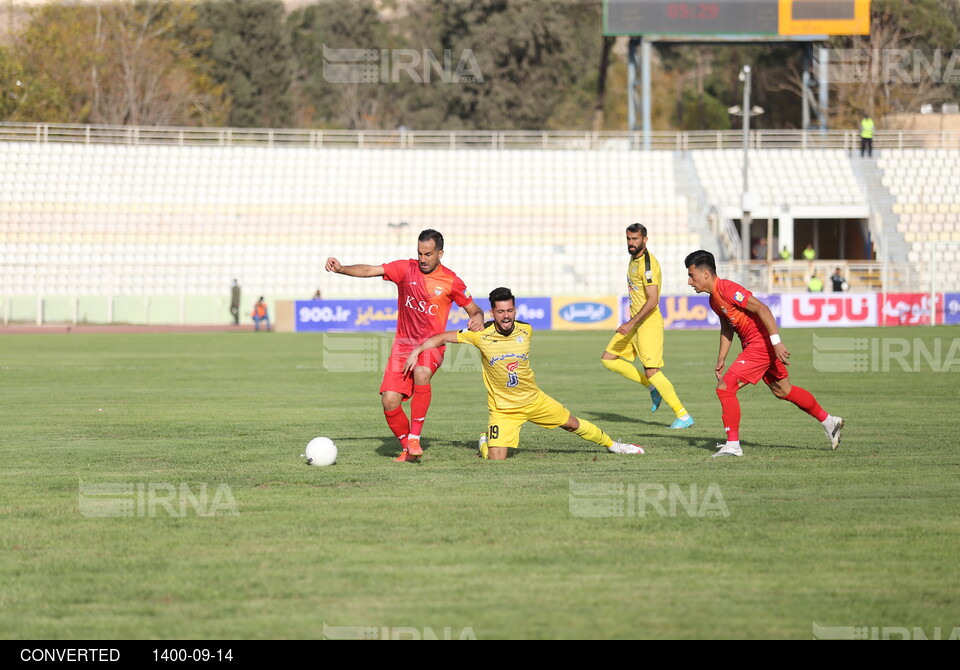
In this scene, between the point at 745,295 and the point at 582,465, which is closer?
the point at 582,465

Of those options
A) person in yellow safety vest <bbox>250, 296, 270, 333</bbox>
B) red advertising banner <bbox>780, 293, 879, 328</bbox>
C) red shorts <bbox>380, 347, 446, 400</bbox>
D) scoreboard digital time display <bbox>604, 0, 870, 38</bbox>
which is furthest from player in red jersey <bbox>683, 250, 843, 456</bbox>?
scoreboard digital time display <bbox>604, 0, 870, 38</bbox>

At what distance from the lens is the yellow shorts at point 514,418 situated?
10375 millimetres

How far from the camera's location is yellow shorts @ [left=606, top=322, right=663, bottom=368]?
13.8 metres

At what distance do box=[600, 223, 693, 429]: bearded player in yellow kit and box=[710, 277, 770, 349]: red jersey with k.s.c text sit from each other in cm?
228

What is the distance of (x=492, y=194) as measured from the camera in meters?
49.9

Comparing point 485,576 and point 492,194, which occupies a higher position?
point 492,194

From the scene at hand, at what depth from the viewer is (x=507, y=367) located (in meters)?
10.3

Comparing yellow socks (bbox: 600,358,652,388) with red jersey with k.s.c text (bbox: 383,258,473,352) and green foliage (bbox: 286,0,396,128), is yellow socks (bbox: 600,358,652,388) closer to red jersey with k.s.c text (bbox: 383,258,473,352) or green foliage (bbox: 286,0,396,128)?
red jersey with k.s.c text (bbox: 383,258,473,352)

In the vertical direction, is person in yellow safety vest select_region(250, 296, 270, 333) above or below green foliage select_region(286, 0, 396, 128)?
below

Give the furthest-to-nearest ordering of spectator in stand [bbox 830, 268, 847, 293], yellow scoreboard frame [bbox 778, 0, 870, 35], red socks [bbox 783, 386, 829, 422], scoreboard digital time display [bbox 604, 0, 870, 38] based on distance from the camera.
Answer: yellow scoreboard frame [bbox 778, 0, 870, 35]
scoreboard digital time display [bbox 604, 0, 870, 38]
spectator in stand [bbox 830, 268, 847, 293]
red socks [bbox 783, 386, 829, 422]

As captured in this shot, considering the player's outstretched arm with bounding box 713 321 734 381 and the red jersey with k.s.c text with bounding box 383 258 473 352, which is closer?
the red jersey with k.s.c text with bounding box 383 258 473 352
